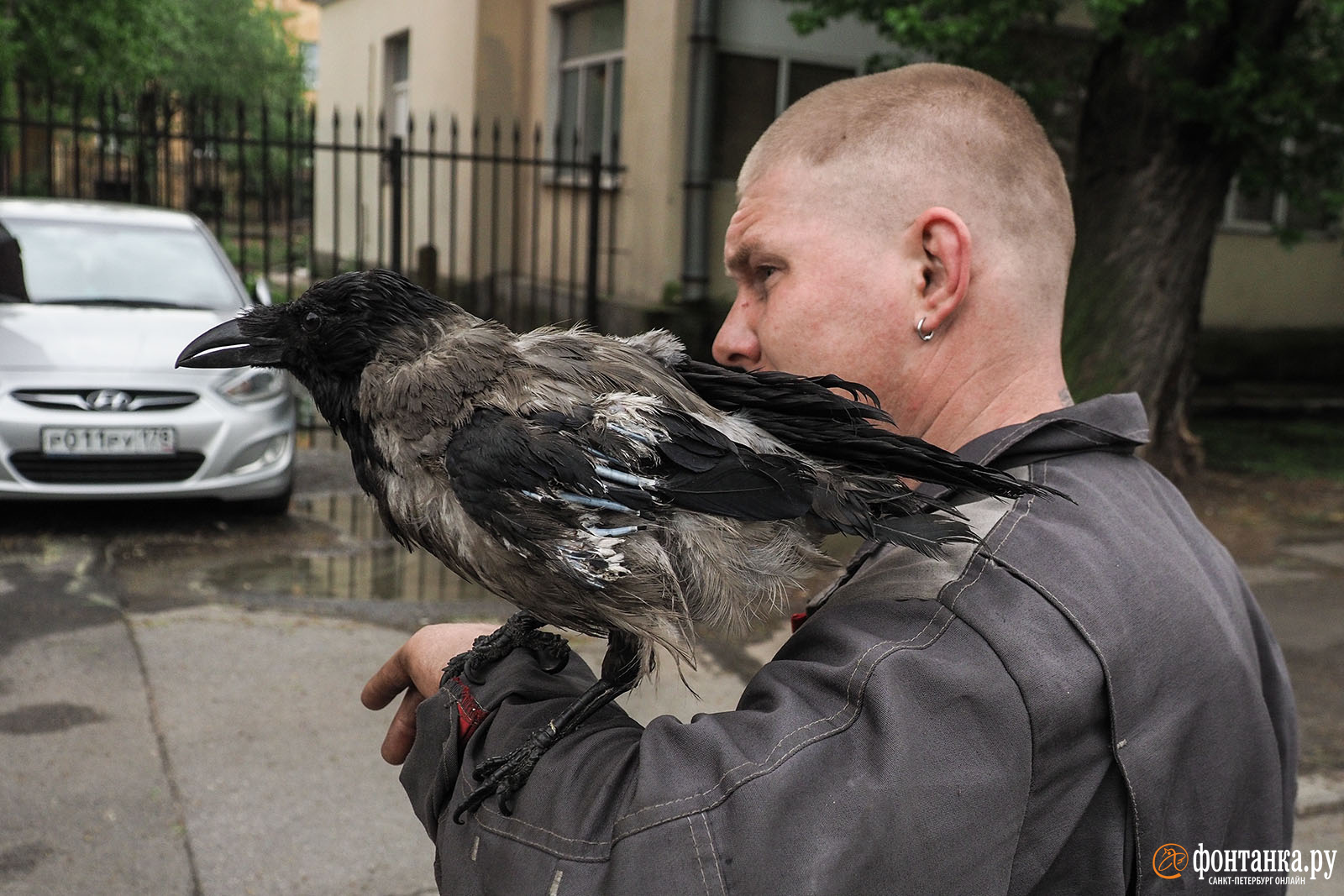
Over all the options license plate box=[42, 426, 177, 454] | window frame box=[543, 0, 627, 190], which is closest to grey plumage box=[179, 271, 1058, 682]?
license plate box=[42, 426, 177, 454]

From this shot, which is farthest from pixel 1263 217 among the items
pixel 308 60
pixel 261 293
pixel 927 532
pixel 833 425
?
pixel 308 60

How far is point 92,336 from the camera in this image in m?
7.21

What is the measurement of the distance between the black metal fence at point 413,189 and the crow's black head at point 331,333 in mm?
7572

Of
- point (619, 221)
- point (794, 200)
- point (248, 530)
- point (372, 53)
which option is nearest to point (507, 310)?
point (619, 221)

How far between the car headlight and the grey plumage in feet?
19.1

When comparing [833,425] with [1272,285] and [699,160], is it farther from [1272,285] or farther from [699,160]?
[1272,285]

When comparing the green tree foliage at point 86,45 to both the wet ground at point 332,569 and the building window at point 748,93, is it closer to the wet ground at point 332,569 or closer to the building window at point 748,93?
the wet ground at point 332,569

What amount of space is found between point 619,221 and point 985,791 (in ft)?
45.4

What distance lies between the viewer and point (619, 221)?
14.8 metres

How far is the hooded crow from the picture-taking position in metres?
1.69

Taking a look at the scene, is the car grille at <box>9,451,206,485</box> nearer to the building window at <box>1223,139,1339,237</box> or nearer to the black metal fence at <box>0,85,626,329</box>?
the black metal fence at <box>0,85,626,329</box>

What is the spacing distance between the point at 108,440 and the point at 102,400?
0.82 ft

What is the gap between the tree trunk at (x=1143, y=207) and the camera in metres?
8.38

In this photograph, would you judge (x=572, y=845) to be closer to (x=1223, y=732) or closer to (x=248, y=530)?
(x=1223, y=732)
